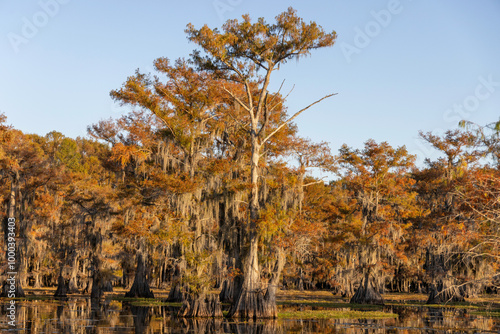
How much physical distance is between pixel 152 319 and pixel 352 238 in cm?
1993

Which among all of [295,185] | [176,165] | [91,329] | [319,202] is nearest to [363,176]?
[319,202]

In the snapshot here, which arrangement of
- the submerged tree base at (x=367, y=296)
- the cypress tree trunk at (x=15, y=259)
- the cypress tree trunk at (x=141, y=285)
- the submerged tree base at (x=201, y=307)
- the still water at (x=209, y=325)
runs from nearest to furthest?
the still water at (x=209, y=325), the submerged tree base at (x=201, y=307), the cypress tree trunk at (x=15, y=259), the submerged tree base at (x=367, y=296), the cypress tree trunk at (x=141, y=285)

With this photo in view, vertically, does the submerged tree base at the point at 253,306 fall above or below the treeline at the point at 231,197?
below

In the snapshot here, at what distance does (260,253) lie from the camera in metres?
23.6

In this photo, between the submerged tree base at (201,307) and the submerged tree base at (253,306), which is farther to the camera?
the submerged tree base at (201,307)

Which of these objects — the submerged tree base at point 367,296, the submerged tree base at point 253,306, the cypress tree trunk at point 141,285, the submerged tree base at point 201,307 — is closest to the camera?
the submerged tree base at point 253,306

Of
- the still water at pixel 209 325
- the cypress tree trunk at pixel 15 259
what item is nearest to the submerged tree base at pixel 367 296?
the still water at pixel 209 325

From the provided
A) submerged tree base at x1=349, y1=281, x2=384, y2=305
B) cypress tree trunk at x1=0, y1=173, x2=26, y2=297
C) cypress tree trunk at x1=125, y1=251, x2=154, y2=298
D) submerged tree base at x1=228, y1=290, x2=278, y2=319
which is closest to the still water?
submerged tree base at x1=228, y1=290, x2=278, y2=319

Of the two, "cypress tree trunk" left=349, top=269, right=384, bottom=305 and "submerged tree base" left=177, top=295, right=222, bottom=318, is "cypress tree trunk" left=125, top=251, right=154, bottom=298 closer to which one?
"cypress tree trunk" left=349, top=269, right=384, bottom=305

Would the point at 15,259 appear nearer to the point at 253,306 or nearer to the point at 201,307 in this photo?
the point at 201,307

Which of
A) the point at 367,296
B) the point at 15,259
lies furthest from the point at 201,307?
the point at 367,296

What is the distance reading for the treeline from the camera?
77.0ft

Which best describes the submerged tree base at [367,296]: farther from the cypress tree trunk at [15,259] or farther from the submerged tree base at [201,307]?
the cypress tree trunk at [15,259]

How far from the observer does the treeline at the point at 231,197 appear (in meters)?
23.5
